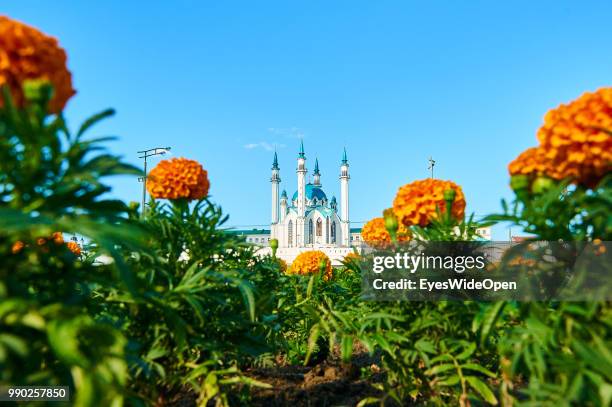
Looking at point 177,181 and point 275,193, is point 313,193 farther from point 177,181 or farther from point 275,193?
point 177,181

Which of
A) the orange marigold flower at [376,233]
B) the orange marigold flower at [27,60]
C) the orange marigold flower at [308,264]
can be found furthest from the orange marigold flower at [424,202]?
the orange marigold flower at [308,264]

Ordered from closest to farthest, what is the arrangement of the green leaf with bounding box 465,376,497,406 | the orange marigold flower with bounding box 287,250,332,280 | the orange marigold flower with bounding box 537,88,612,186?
the orange marigold flower with bounding box 537,88,612,186 < the green leaf with bounding box 465,376,497,406 < the orange marigold flower with bounding box 287,250,332,280

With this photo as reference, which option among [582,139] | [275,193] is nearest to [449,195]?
[582,139]

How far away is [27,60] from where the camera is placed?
131cm

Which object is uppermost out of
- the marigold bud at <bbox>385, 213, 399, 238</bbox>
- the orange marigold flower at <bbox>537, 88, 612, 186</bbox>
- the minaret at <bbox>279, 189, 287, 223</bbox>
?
the minaret at <bbox>279, 189, 287, 223</bbox>

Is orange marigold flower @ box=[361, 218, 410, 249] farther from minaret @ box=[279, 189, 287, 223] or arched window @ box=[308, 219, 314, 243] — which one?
minaret @ box=[279, 189, 287, 223]

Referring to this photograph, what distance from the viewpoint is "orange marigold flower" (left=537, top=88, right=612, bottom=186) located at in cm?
145

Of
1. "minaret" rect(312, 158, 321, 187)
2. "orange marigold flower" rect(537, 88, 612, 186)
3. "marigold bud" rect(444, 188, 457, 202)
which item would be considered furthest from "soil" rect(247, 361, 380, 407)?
"minaret" rect(312, 158, 321, 187)

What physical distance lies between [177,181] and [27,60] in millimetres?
1221

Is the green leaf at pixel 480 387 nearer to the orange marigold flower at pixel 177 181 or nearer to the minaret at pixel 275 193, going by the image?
the orange marigold flower at pixel 177 181

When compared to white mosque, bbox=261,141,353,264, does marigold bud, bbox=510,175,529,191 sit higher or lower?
lower

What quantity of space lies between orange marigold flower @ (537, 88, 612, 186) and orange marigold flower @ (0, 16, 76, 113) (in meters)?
1.63

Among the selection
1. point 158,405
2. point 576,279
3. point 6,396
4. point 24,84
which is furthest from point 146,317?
point 576,279

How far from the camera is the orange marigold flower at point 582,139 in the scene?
4.75 feet
